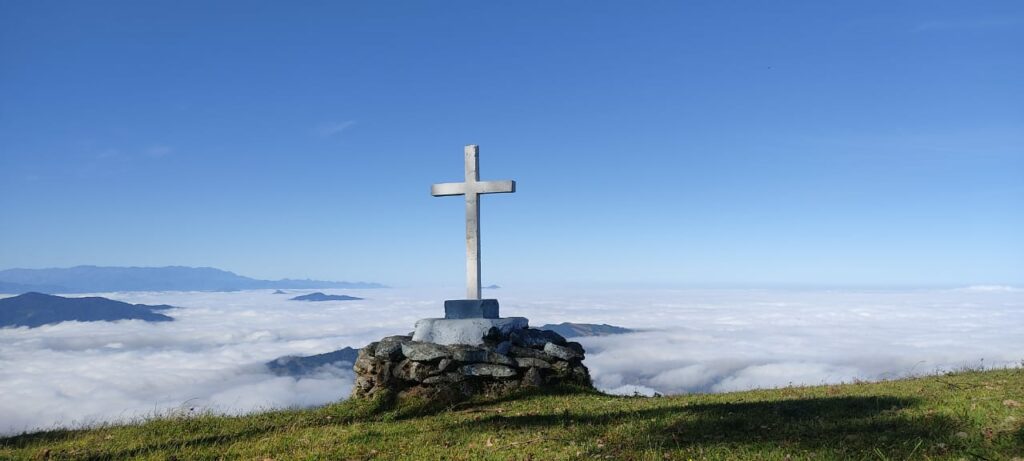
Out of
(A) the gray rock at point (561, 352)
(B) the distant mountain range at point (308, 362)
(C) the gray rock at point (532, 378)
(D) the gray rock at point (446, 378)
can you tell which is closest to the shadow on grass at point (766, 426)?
(D) the gray rock at point (446, 378)

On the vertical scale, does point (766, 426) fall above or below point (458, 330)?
Answer: below

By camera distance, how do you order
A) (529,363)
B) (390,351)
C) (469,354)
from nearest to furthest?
(469,354) → (390,351) → (529,363)

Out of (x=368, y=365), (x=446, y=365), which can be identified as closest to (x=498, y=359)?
(x=446, y=365)

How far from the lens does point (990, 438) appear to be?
7.06 m

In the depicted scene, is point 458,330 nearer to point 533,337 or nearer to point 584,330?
point 533,337

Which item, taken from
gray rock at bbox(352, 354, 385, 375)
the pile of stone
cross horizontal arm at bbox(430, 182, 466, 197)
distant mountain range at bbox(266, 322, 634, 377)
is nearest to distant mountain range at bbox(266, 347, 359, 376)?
distant mountain range at bbox(266, 322, 634, 377)

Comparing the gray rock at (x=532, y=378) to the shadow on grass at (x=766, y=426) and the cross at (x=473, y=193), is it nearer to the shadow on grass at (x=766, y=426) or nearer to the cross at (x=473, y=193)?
the cross at (x=473, y=193)

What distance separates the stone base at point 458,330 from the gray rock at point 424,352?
627 mm

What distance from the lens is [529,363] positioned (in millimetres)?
14562

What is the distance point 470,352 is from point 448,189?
14.0 feet

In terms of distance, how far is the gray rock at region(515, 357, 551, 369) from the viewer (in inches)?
571

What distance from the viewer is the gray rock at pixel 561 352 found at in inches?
593

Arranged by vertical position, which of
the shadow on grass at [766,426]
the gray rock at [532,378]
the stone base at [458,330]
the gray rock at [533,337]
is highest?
the stone base at [458,330]

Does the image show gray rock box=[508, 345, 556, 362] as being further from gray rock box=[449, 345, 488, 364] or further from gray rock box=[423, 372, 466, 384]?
gray rock box=[423, 372, 466, 384]
